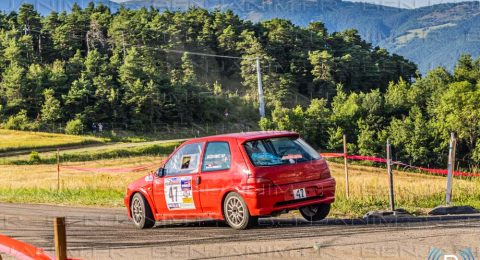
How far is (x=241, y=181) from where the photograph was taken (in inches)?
415

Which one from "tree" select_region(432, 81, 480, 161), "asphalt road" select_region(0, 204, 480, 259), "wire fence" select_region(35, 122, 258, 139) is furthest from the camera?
"tree" select_region(432, 81, 480, 161)

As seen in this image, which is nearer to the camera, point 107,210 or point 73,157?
point 107,210

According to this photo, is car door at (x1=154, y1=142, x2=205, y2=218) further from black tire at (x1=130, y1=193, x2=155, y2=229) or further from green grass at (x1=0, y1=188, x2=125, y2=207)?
green grass at (x1=0, y1=188, x2=125, y2=207)

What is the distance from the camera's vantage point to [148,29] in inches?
5842

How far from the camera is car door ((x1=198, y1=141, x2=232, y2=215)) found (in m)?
10.9

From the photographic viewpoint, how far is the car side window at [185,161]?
11.6m

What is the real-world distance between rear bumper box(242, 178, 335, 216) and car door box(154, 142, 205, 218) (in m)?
1.37

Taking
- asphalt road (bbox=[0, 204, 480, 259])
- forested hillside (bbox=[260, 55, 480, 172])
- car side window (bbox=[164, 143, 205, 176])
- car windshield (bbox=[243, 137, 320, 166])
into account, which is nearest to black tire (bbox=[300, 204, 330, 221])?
asphalt road (bbox=[0, 204, 480, 259])

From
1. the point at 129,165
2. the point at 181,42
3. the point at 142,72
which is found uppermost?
the point at 181,42

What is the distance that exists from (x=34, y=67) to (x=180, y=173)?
349ft

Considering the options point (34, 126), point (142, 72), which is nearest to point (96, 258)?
point (34, 126)

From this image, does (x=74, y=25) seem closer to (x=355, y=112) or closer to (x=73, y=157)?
(x=355, y=112)

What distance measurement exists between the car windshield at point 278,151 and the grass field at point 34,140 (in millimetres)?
70233

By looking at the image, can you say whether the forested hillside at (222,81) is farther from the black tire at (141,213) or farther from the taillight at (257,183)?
the taillight at (257,183)
